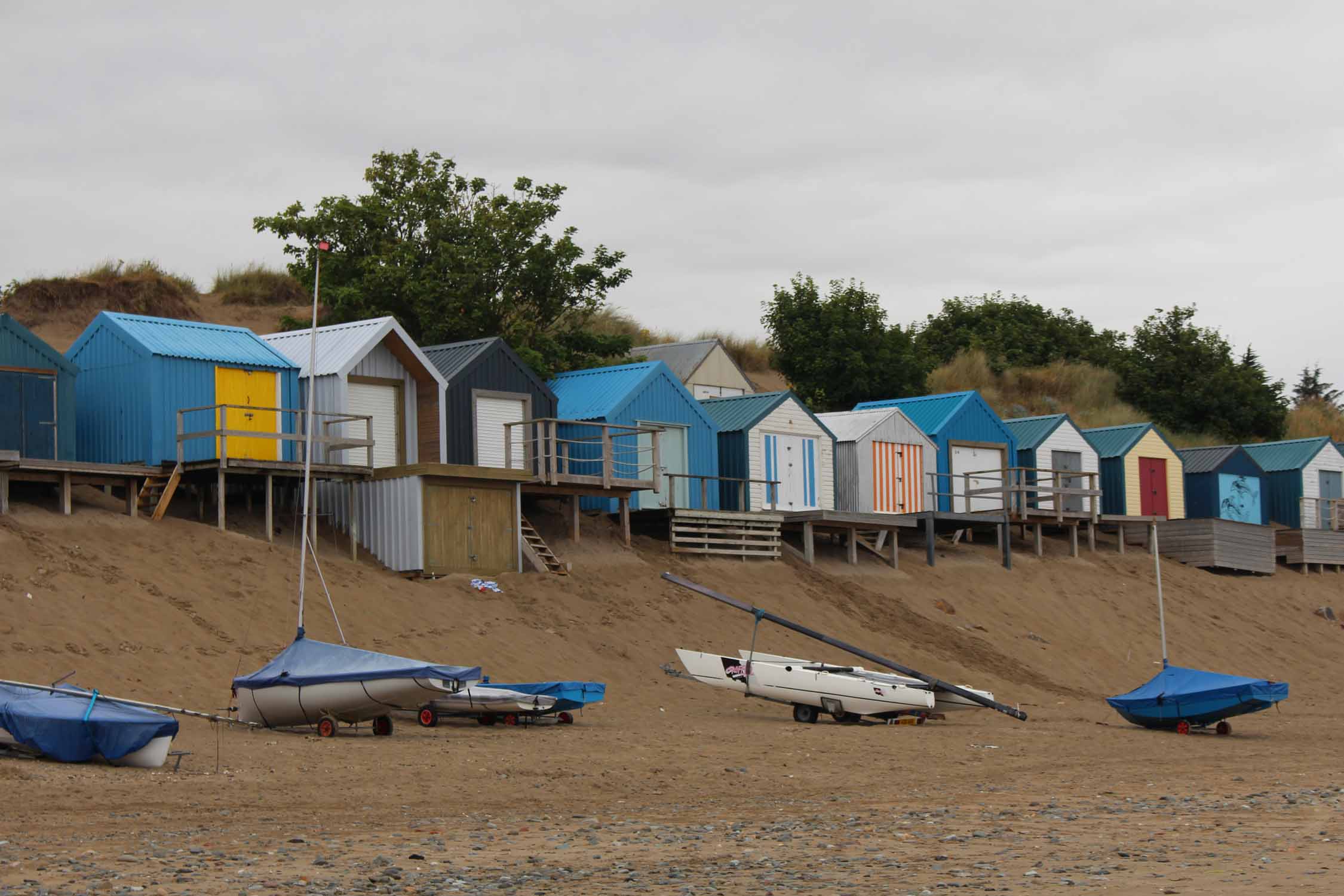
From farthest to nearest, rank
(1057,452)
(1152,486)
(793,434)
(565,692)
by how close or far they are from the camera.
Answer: (1152,486) → (1057,452) → (793,434) → (565,692)

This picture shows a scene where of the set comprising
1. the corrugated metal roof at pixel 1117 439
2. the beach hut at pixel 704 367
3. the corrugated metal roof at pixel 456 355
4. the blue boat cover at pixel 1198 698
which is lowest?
the blue boat cover at pixel 1198 698

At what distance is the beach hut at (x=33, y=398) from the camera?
29047 mm

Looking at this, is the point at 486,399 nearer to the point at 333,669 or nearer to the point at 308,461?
the point at 308,461

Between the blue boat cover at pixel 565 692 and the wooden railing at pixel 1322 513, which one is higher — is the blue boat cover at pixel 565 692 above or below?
below

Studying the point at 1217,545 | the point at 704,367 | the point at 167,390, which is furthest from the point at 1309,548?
the point at 167,390

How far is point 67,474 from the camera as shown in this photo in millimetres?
28547

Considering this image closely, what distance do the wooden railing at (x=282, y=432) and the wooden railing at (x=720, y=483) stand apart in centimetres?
679

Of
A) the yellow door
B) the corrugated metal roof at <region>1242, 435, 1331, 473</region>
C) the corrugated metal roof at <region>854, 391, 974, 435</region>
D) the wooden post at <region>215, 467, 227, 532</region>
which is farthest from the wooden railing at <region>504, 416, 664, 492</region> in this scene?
the corrugated metal roof at <region>1242, 435, 1331, 473</region>

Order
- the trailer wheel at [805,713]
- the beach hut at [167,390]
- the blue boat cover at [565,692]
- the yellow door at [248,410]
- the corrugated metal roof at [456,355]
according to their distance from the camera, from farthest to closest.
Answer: the corrugated metal roof at [456,355] → the yellow door at [248,410] → the beach hut at [167,390] → the trailer wheel at [805,713] → the blue boat cover at [565,692]

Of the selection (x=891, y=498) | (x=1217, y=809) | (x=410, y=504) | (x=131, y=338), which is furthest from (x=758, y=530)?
(x=1217, y=809)

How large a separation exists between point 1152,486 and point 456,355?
911 inches

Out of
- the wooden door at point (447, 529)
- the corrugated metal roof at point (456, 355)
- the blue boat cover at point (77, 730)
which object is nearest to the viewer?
the blue boat cover at point (77, 730)

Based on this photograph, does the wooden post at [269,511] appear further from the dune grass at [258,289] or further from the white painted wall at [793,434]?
the dune grass at [258,289]

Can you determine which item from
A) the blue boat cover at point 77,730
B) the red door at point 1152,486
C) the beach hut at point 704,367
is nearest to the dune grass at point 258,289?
the beach hut at point 704,367
